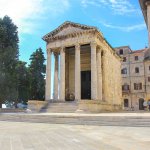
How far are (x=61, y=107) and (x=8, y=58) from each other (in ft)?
47.1

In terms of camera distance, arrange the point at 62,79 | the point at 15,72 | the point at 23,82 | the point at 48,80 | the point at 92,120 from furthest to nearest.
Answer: the point at 23,82
the point at 15,72
the point at 48,80
the point at 62,79
the point at 92,120

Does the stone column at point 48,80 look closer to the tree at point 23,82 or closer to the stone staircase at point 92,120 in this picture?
the tree at point 23,82

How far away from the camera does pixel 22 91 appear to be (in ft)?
144

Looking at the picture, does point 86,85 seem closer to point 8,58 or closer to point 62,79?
point 62,79

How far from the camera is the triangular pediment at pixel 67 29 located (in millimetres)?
32844

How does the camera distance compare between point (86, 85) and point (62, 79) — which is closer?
point (62, 79)

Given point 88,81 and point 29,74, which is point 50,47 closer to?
point 88,81

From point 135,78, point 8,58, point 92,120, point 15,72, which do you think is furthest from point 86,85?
point 92,120

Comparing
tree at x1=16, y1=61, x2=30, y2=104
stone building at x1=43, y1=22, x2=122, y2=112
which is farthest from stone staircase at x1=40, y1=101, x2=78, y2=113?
tree at x1=16, y1=61, x2=30, y2=104

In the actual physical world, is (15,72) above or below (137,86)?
above

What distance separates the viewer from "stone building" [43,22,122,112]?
31141 mm

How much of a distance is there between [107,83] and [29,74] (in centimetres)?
1527

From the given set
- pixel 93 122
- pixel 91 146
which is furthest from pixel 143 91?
pixel 91 146

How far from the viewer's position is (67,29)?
112 ft
